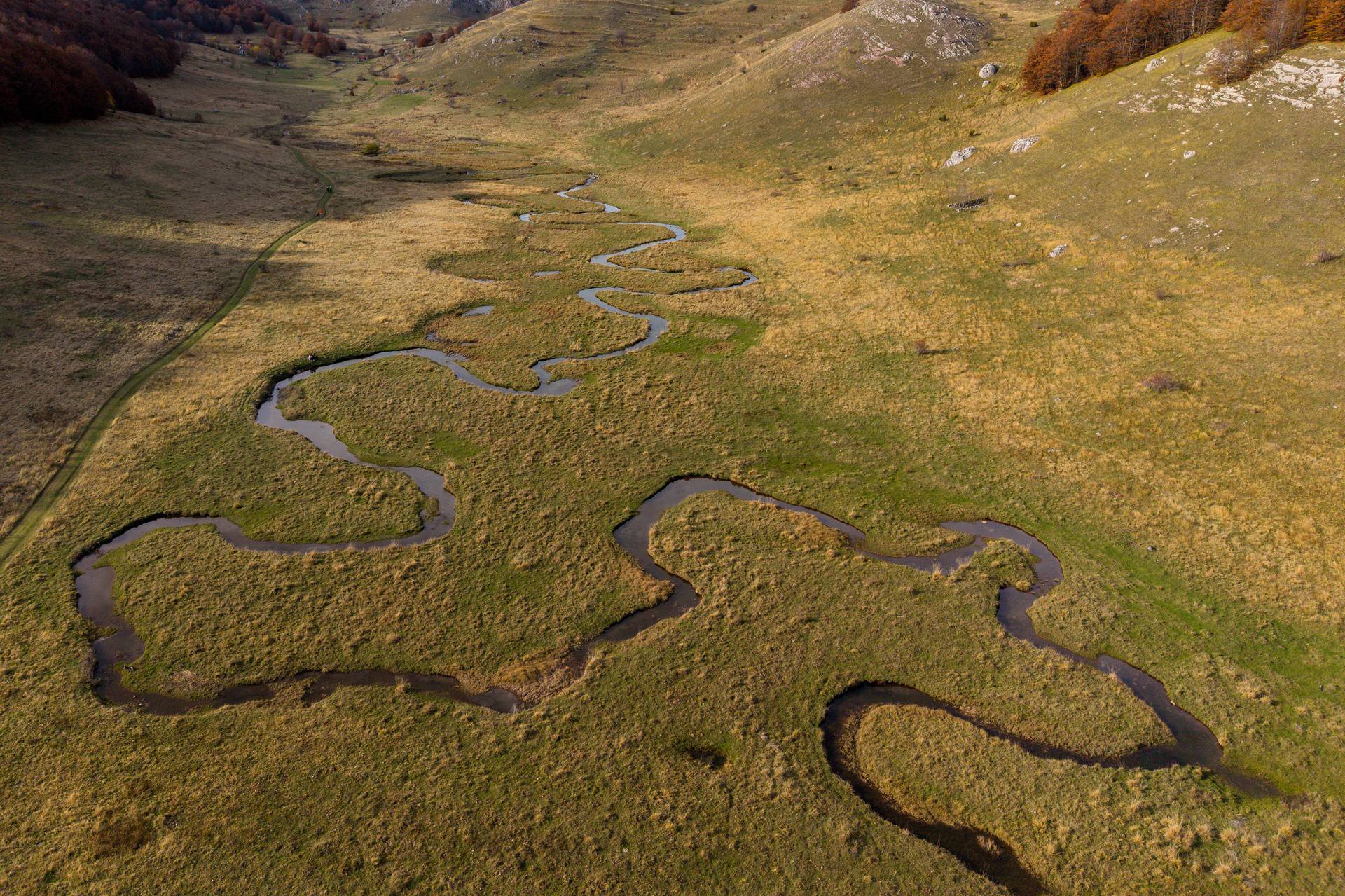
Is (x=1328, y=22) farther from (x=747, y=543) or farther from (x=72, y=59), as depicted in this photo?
(x=72, y=59)

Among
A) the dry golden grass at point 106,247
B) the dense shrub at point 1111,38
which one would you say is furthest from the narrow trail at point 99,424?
the dense shrub at point 1111,38

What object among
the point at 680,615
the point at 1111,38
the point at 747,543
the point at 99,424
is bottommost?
the point at 680,615

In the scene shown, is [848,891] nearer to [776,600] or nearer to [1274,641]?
[776,600]

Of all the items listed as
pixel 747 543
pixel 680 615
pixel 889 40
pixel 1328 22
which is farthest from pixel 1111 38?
pixel 680 615

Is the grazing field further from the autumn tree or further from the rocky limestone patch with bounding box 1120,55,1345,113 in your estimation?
the autumn tree

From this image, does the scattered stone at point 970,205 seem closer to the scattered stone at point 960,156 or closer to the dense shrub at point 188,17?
the scattered stone at point 960,156

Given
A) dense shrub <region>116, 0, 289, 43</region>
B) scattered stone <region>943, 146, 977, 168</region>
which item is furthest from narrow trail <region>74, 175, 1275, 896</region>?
dense shrub <region>116, 0, 289, 43</region>
